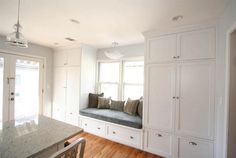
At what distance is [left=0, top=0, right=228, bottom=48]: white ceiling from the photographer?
1637 millimetres

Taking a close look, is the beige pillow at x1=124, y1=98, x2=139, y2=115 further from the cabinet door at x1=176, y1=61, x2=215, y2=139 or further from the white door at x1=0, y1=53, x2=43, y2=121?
the white door at x1=0, y1=53, x2=43, y2=121

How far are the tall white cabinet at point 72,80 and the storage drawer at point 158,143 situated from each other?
77.7 inches

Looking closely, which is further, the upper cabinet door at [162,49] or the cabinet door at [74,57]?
the cabinet door at [74,57]

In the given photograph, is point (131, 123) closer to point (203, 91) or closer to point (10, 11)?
point (203, 91)

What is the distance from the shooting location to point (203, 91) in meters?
2.05

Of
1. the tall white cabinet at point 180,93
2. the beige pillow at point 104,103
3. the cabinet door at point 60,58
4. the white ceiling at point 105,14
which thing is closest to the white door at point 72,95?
the cabinet door at point 60,58

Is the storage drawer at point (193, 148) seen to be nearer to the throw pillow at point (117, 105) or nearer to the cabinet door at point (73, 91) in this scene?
the throw pillow at point (117, 105)

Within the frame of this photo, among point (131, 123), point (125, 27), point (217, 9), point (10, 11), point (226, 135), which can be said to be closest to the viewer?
point (226, 135)

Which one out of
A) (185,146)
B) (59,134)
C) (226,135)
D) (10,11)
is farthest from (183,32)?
(10,11)

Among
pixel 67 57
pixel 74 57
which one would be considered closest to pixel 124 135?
pixel 74 57

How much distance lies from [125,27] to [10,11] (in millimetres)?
1801

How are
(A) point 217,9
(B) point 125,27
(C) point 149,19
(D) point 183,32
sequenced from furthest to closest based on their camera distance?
(B) point 125,27
(D) point 183,32
(C) point 149,19
(A) point 217,9

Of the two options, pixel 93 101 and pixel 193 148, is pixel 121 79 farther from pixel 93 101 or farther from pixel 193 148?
pixel 193 148

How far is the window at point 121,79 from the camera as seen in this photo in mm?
3443
